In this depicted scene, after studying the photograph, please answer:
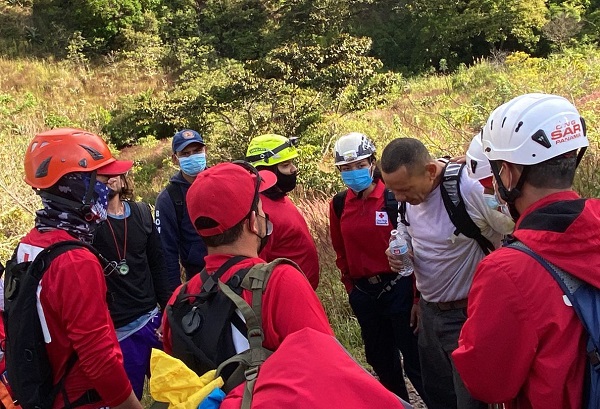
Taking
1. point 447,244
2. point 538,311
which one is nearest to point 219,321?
point 538,311

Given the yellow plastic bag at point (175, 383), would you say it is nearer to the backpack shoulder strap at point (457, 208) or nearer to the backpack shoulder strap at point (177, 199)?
the backpack shoulder strap at point (457, 208)

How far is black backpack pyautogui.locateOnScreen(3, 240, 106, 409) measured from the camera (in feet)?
7.40

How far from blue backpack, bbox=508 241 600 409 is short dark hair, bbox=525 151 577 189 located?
12.4 inches

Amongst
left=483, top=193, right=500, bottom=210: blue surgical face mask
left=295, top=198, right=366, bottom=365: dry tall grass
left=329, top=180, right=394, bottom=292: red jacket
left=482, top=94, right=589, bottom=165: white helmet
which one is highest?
left=482, top=94, right=589, bottom=165: white helmet

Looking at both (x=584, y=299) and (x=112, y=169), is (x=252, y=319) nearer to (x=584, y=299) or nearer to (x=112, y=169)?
(x=584, y=299)

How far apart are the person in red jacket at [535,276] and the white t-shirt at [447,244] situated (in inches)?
33.5

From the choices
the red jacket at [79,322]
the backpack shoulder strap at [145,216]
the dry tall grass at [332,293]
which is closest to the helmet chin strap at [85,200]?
the red jacket at [79,322]

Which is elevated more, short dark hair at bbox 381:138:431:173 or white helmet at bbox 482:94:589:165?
white helmet at bbox 482:94:589:165

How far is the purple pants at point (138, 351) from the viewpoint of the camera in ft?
11.1

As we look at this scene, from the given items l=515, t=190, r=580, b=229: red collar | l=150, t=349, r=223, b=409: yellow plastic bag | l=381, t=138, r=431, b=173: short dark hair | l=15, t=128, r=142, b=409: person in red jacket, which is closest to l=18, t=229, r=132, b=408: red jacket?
l=15, t=128, r=142, b=409: person in red jacket

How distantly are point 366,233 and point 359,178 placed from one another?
1.24 ft

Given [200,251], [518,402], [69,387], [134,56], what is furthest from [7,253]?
[134,56]

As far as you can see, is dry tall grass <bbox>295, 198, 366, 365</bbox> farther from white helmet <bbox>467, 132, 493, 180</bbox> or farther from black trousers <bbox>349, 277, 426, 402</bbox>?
white helmet <bbox>467, 132, 493, 180</bbox>

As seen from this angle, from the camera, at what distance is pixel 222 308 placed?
1.87 meters
